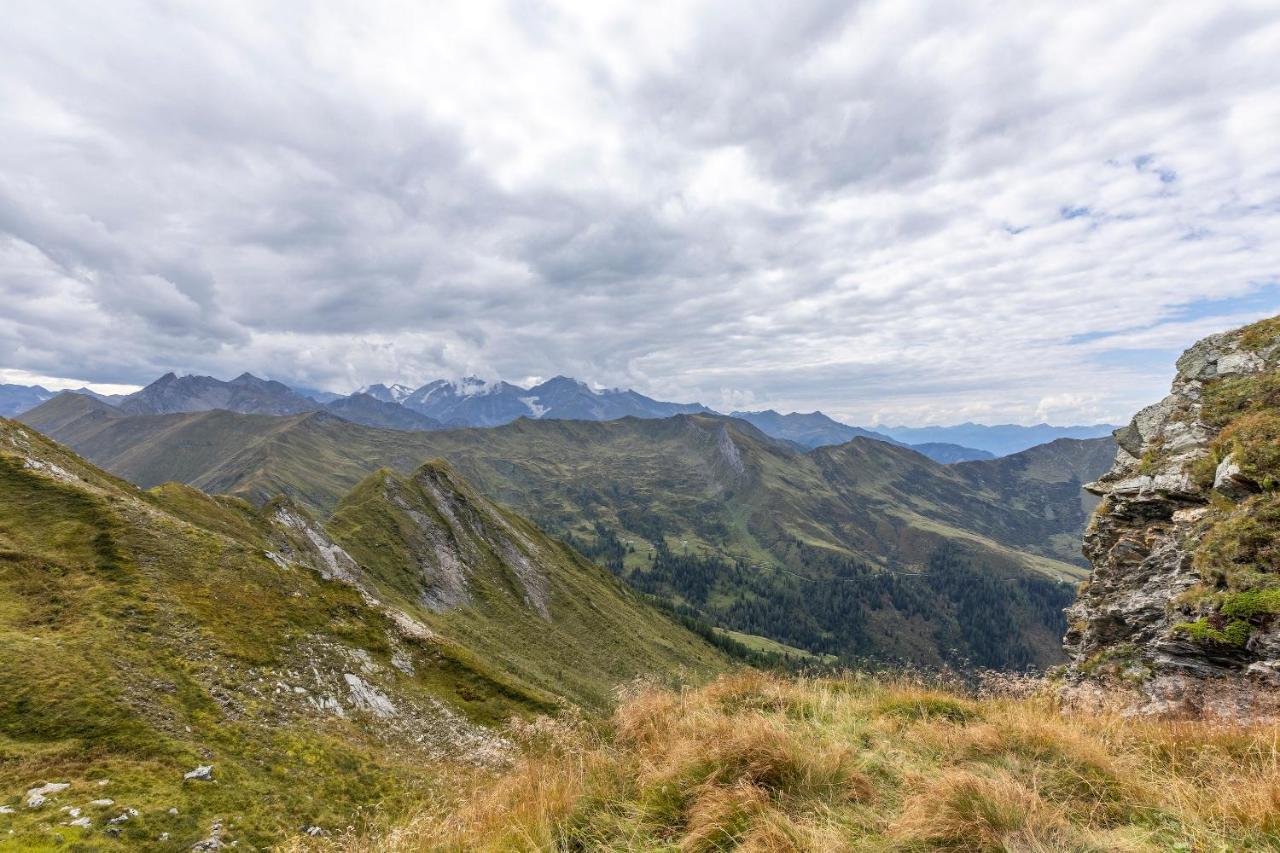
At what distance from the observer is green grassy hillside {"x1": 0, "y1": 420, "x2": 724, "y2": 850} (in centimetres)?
1385

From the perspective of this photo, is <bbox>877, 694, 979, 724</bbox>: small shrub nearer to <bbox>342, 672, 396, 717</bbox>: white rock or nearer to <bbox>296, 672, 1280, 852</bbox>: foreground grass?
<bbox>296, 672, 1280, 852</bbox>: foreground grass

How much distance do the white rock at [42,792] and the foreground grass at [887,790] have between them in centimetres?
995

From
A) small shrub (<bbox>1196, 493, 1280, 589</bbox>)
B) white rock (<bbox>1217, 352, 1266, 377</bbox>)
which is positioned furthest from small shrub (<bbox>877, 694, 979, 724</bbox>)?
white rock (<bbox>1217, 352, 1266, 377</bbox>)

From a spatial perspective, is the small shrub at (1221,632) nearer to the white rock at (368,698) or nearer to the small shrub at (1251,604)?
the small shrub at (1251,604)

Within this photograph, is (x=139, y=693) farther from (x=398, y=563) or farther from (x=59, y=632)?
(x=398, y=563)

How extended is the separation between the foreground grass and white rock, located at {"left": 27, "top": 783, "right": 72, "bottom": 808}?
9948 millimetres

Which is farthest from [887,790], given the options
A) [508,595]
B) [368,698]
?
[508,595]

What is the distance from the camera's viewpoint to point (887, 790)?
23.8ft

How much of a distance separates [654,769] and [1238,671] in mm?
14724

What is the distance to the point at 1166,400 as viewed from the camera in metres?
26.3

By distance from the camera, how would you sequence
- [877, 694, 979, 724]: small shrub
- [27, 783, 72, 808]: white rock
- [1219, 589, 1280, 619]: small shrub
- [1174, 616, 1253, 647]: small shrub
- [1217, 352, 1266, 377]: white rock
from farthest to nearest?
[1217, 352, 1266, 377]: white rock < [1174, 616, 1253, 647]: small shrub < [1219, 589, 1280, 619]: small shrub < [27, 783, 72, 808]: white rock < [877, 694, 979, 724]: small shrub

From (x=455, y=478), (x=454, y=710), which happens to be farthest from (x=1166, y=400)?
(x=455, y=478)

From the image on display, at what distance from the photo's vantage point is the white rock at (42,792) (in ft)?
39.7

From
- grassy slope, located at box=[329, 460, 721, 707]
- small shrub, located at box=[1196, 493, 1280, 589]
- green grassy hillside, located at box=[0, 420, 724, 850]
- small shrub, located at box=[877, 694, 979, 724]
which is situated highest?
small shrub, located at box=[1196, 493, 1280, 589]
